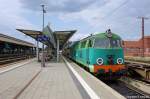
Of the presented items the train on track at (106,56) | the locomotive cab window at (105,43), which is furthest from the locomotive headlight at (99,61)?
the locomotive cab window at (105,43)

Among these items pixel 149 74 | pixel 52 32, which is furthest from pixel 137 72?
pixel 52 32

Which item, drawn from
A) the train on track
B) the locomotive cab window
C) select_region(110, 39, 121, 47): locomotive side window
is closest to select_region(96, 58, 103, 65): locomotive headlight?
the train on track

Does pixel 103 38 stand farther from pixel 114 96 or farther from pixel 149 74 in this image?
pixel 114 96

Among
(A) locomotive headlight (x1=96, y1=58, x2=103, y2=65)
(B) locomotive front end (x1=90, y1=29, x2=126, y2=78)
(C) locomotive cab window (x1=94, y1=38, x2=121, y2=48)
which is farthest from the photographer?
(C) locomotive cab window (x1=94, y1=38, x2=121, y2=48)

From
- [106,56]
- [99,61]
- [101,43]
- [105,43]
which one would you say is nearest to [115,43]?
[105,43]

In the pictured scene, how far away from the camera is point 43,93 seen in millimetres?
11461

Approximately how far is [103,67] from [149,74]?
541 centimetres

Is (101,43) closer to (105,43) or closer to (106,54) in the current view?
(105,43)

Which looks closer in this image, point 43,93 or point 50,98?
point 50,98

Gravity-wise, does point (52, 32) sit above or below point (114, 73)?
above

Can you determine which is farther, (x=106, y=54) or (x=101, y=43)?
(x=101, y=43)

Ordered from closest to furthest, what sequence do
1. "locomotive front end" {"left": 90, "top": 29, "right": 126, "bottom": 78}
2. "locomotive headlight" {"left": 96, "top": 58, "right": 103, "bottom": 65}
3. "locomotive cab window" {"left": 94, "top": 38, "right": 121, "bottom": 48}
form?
"locomotive front end" {"left": 90, "top": 29, "right": 126, "bottom": 78}
"locomotive headlight" {"left": 96, "top": 58, "right": 103, "bottom": 65}
"locomotive cab window" {"left": 94, "top": 38, "right": 121, "bottom": 48}

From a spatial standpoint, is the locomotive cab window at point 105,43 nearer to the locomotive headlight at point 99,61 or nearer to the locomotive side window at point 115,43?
the locomotive side window at point 115,43

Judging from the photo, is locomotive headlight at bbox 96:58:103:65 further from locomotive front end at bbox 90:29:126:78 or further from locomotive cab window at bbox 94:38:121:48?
locomotive cab window at bbox 94:38:121:48
